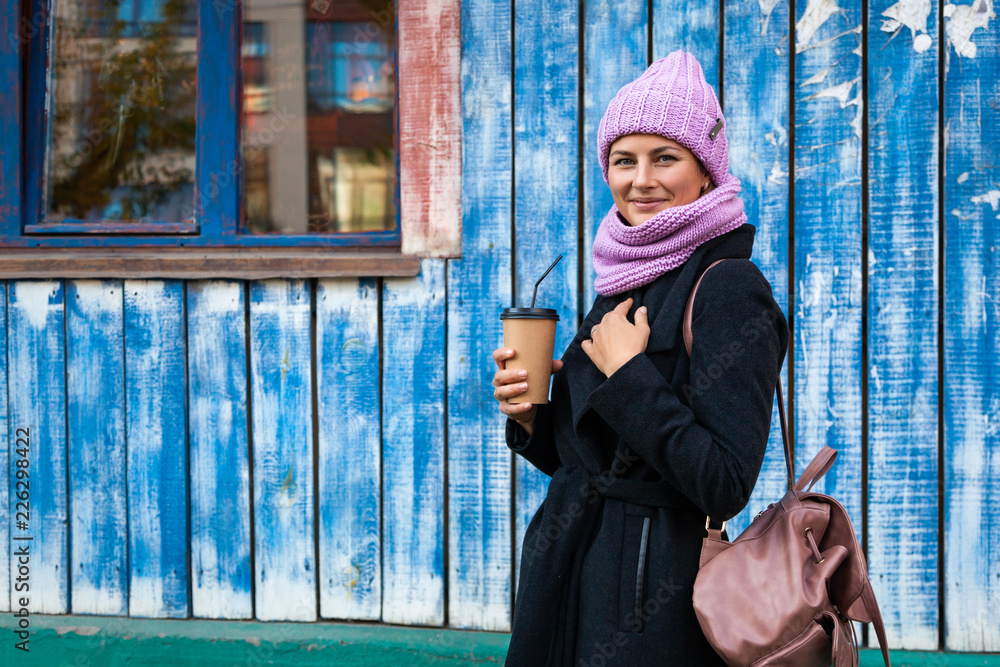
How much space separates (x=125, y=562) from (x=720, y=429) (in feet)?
8.00

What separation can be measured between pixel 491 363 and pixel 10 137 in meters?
2.05

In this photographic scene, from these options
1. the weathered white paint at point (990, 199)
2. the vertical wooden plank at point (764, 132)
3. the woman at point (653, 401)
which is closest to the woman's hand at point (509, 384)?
the woman at point (653, 401)

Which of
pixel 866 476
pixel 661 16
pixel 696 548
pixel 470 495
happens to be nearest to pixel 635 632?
pixel 696 548

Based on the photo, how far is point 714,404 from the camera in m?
1.23

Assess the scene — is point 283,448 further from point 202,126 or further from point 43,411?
point 202,126

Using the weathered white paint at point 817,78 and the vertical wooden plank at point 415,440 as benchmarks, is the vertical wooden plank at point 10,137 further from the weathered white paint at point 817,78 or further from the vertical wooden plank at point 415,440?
the weathered white paint at point 817,78

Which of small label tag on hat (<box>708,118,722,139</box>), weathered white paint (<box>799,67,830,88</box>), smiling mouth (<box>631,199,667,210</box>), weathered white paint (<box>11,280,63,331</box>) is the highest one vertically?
weathered white paint (<box>799,67,830,88</box>)

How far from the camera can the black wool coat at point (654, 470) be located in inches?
48.5

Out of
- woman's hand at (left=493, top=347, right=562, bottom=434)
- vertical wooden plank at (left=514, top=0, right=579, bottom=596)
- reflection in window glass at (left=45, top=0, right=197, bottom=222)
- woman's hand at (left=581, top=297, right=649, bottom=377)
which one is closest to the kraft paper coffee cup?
woman's hand at (left=493, top=347, right=562, bottom=434)

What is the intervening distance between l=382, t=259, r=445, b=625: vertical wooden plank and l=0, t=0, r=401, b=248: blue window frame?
0.30 meters

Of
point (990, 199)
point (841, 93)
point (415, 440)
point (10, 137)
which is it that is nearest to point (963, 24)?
point (841, 93)

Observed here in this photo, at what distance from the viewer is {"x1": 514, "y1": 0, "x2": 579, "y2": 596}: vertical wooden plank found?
2.65m

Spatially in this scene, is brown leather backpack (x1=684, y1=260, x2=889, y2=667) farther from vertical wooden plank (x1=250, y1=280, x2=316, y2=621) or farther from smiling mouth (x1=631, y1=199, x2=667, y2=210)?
vertical wooden plank (x1=250, y1=280, x2=316, y2=621)

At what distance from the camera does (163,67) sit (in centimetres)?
303
